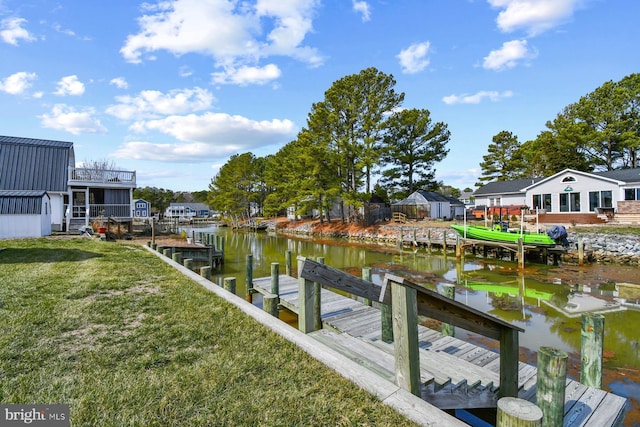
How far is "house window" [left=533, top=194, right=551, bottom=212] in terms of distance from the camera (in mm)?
29094

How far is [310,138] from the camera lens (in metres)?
34.6

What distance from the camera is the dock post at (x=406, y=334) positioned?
2.95 meters

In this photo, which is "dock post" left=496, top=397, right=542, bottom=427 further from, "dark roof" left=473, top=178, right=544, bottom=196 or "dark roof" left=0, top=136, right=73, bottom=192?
"dark roof" left=473, top=178, right=544, bottom=196

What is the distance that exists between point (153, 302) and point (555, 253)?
19.4 meters

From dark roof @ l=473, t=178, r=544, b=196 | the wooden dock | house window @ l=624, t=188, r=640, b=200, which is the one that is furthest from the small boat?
dark roof @ l=473, t=178, r=544, b=196

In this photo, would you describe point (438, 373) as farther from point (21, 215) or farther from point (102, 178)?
point (102, 178)

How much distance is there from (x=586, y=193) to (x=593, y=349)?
91.8 feet

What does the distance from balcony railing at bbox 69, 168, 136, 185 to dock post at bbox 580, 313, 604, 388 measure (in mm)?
25373

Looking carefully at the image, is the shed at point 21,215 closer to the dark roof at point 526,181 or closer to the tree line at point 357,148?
the tree line at point 357,148

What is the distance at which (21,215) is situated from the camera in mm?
16578

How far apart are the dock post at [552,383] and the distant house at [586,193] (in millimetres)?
27830

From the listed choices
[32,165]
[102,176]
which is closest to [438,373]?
[102,176]

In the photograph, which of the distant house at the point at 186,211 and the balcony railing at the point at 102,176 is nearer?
the balcony railing at the point at 102,176

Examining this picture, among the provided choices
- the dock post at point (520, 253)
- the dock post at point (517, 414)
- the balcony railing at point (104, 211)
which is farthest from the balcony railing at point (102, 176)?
the dock post at point (517, 414)
